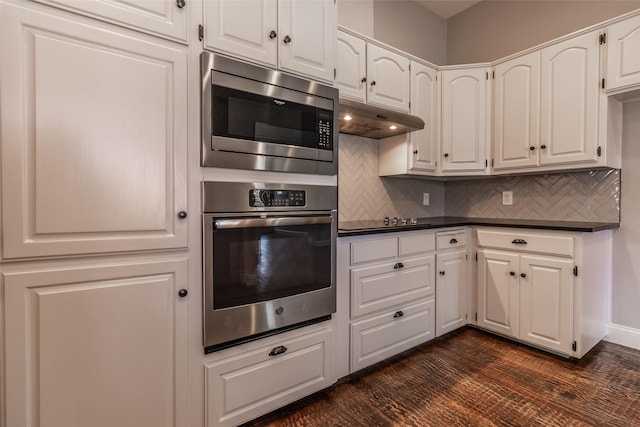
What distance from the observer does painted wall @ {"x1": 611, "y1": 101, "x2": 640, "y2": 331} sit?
238cm

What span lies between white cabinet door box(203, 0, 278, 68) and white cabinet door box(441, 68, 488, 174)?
6.27 feet

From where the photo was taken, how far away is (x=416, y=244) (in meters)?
2.29

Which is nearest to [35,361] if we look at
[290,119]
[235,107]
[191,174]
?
[191,174]

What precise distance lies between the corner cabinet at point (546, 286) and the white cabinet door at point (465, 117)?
27.3 inches

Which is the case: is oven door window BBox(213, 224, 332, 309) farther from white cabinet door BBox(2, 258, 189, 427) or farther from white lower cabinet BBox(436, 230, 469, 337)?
white lower cabinet BBox(436, 230, 469, 337)

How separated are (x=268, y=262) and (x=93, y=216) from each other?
730 millimetres

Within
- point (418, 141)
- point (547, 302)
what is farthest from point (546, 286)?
point (418, 141)

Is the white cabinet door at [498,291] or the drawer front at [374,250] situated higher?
the drawer front at [374,250]

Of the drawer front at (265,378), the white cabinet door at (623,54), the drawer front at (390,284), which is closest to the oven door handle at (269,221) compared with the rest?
the drawer front at (390,284)

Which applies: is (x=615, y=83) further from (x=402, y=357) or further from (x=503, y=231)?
(x=402, y=357)

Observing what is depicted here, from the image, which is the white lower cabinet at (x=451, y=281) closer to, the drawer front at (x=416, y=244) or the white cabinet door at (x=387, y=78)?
the drawer front at (x=416, y=244)

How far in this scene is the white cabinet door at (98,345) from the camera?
3.46 ft

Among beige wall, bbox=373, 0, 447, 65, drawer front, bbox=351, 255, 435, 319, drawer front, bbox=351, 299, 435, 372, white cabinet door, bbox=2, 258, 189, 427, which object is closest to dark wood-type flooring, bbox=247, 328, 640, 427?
drawer front, bbox=351, 299, 435, 372

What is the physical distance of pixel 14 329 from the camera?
1.04 m
